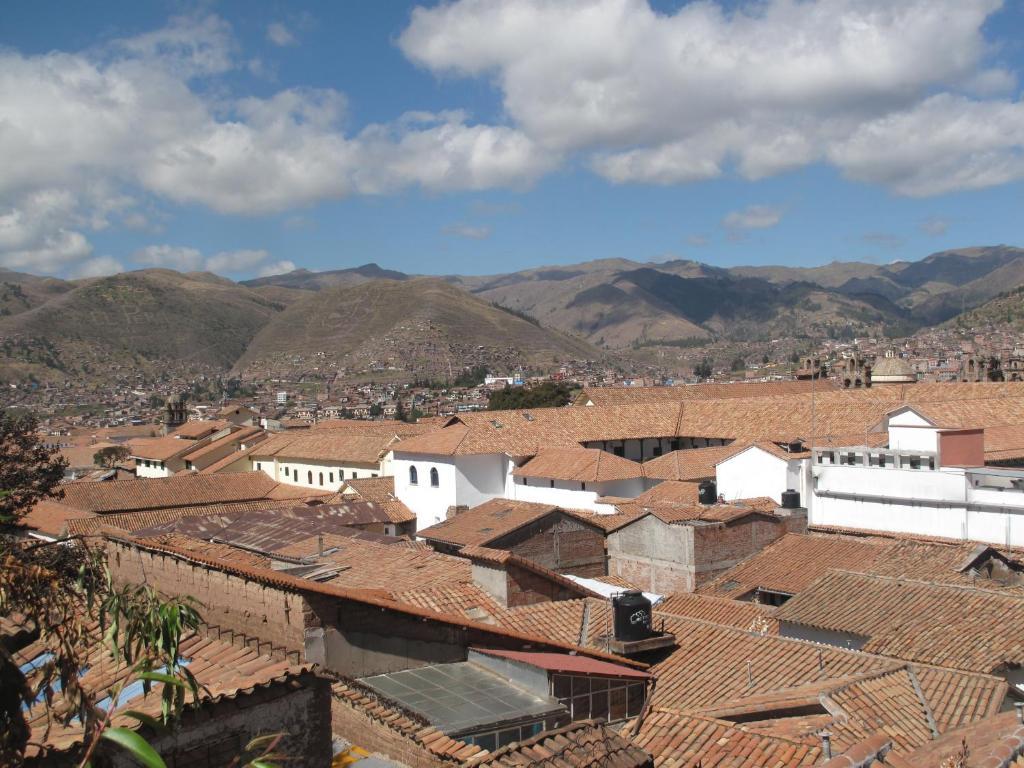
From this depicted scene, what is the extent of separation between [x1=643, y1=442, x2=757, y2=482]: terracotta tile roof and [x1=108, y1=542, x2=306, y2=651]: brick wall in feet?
99.4

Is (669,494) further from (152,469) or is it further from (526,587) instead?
(152,469)

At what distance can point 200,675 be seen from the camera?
7.34m

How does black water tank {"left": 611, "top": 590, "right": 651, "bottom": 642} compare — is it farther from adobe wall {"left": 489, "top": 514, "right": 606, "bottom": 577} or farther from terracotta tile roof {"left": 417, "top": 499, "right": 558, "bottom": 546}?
adobe wall {"left": 489, "top": 514, "right": 606, "bottom": 577}

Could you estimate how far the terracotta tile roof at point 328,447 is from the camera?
52000 millimetres

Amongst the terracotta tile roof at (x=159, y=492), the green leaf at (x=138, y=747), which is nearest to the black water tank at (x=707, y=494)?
the terracotta tile roof at (x=159, y=492)

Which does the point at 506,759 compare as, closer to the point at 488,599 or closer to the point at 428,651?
the point at 428,651

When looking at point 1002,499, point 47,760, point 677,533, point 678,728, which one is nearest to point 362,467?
point 677,533

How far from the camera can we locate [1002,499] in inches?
990

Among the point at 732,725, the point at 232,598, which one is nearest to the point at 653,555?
the point at 732,725

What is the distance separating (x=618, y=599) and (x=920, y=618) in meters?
5.87

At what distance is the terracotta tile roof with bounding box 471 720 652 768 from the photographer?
258 inches

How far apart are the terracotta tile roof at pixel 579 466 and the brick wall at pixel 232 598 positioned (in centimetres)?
2889

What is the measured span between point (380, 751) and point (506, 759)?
1645 millimetres

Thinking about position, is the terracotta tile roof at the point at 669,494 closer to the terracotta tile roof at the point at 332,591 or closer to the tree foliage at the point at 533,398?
the terracotta tile roof at the point at 332,591
